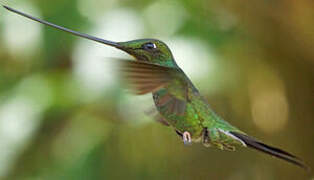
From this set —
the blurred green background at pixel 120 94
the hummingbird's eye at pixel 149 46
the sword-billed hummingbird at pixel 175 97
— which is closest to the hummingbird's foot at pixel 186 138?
the sword-billed hummingbird at pixel 175 97

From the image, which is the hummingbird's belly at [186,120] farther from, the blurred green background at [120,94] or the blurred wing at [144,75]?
the blurred green background at [120,94]

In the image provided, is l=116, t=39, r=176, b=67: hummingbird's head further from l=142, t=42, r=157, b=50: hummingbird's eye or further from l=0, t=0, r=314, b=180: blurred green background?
l=0, t=0, r=314, b=180: blurred green background

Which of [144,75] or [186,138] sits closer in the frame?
[144,75]

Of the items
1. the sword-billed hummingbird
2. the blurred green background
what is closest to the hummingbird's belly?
the sword-billed hummingbird

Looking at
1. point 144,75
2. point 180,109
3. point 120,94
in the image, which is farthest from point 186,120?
point 120,94

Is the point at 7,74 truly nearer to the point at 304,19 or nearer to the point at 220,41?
the point at 220,41

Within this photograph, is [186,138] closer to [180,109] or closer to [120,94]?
[180,109]

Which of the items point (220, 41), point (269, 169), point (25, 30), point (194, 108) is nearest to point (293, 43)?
point (220, 41)
